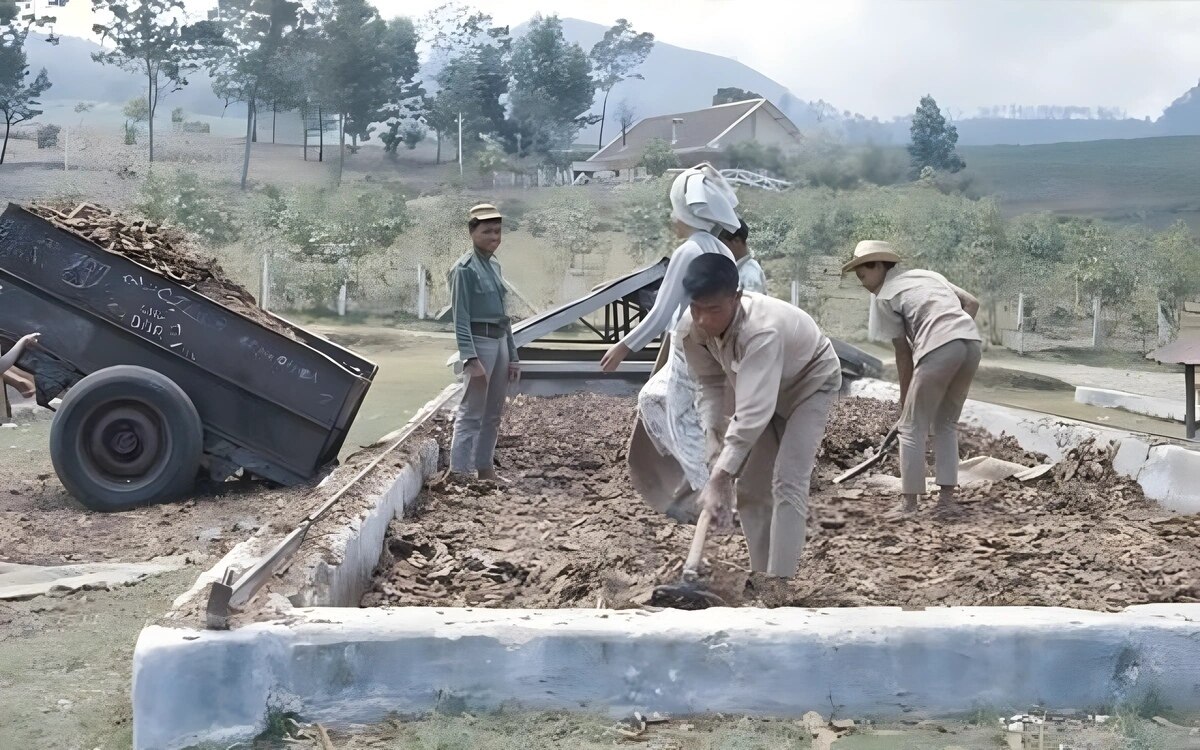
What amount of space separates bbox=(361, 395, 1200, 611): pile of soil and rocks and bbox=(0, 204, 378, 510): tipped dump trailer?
3.71 feet

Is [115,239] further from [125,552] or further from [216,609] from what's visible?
[216,609]

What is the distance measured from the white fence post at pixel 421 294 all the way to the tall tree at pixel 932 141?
10.2 meters

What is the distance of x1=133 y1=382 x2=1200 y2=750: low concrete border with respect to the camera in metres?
3.82

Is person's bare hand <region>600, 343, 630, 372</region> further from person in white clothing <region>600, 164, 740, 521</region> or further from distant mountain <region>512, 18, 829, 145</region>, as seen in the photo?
distant mountain <region>512, 18, 829, 145</region>

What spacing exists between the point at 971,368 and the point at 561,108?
30.0 metres

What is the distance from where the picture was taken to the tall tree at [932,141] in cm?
2400

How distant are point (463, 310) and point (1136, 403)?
30.7 feet

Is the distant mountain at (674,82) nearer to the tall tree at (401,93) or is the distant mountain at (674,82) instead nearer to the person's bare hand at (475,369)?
the tall tree at (401,93)

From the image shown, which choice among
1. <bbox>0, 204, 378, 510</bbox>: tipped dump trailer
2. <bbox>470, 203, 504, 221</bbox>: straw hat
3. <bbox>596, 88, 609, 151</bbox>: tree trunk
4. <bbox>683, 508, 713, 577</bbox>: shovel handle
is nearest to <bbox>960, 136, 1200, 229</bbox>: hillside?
<bbox>596, 88, 609, 151</bbox>: tree trunk

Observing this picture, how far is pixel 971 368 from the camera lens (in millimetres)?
6883

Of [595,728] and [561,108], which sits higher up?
[561,108]

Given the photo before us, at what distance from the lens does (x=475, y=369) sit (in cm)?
750

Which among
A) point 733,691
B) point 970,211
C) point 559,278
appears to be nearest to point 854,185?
point 970,211

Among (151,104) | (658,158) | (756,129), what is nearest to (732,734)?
(756,129)
